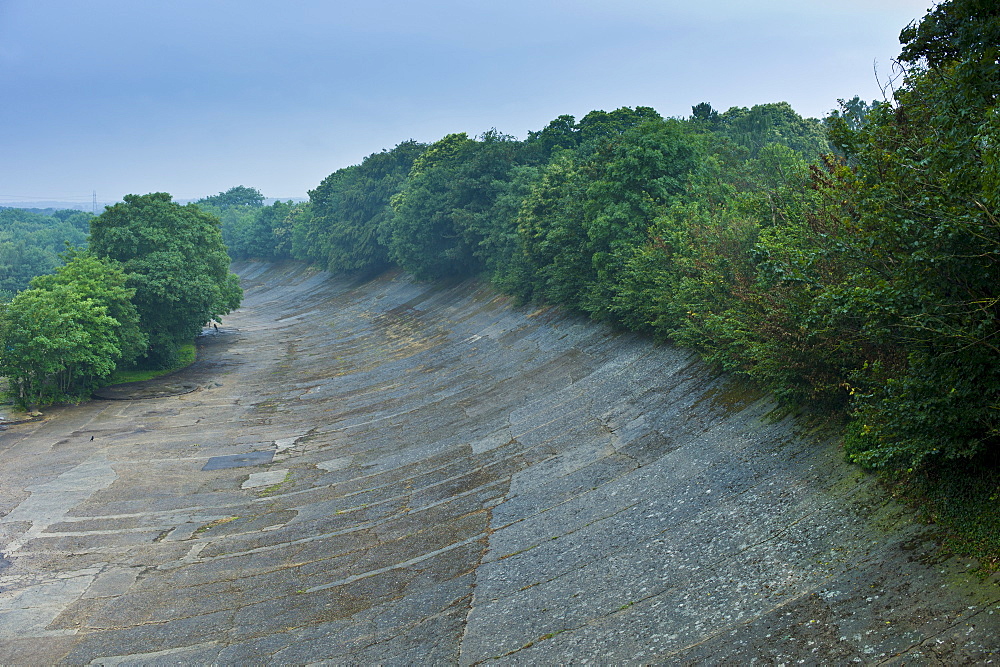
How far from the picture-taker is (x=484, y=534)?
64.3ft

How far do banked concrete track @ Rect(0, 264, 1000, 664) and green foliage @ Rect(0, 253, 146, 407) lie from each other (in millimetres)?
2372

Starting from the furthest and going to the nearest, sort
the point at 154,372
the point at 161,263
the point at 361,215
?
1. the point at 361,215
2. the point at 154,372
3. the point at 161,263

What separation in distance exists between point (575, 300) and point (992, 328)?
2940 centimetres

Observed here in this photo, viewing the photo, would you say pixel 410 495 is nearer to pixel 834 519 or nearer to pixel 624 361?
Result: pixel 624 361

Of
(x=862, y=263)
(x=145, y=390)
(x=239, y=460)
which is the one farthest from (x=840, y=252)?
(x=145, y=390)

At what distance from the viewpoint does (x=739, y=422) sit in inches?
792

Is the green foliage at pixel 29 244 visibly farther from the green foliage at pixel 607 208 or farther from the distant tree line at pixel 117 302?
the green foliage at pixel 607 208

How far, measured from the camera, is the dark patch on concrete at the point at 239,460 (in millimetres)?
29266

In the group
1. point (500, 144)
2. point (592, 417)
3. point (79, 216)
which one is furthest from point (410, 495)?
point (79, 216)

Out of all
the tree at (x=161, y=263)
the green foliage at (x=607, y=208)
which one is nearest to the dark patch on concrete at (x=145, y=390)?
the tree at (x=161, y=263)

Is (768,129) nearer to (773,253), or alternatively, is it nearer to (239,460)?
(773,253)

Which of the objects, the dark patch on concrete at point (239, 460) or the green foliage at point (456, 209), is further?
the green foliage at point (456, 209)

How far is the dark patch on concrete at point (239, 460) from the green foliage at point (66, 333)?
12.7m

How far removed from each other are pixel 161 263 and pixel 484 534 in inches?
1417
